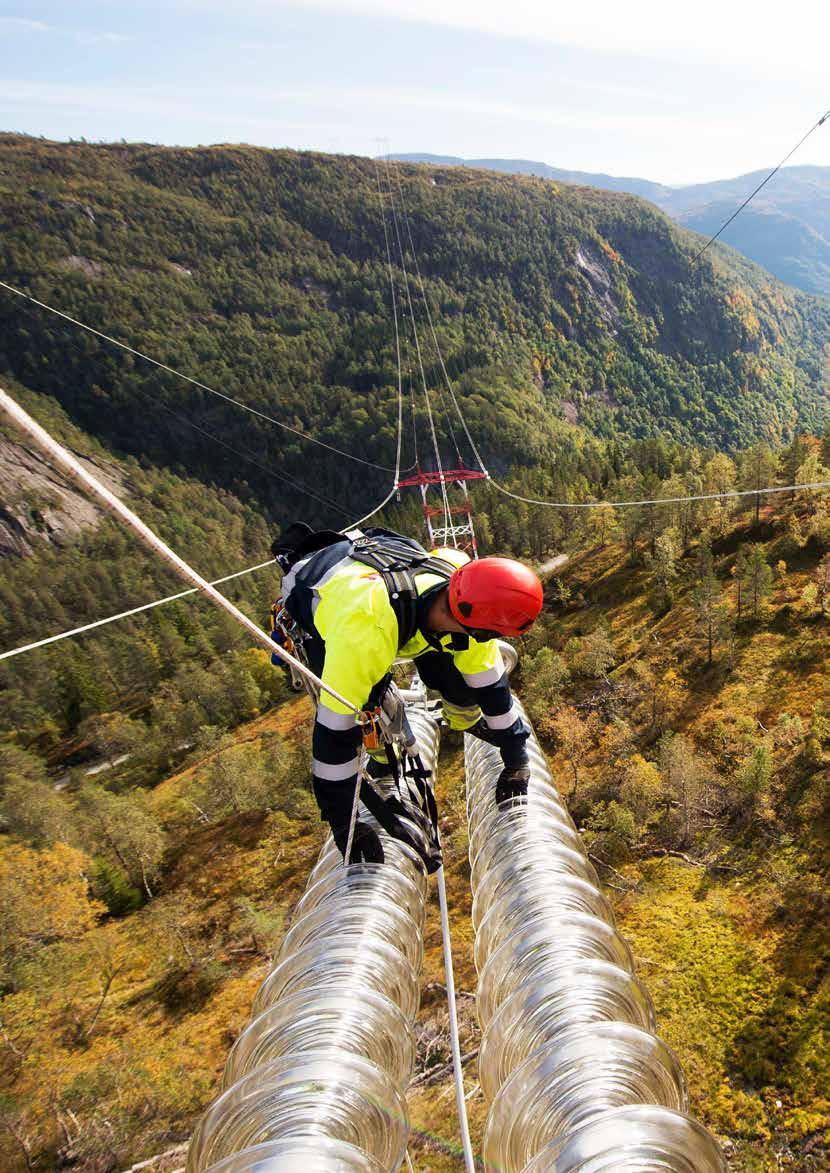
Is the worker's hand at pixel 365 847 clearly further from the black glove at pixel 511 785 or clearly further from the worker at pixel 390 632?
the black glove at pixel 511 785

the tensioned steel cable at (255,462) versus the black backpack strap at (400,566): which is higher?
the black backpack strap at (400,566)

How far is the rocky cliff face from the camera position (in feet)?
459

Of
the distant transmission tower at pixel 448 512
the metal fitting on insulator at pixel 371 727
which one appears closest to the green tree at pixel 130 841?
the distant transmission tower at pixel 448 512

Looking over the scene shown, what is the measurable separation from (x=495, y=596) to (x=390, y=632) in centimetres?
80

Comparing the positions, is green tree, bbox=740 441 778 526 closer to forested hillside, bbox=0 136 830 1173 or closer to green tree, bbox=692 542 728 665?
forested hillside, bbox=0 136 830 1173

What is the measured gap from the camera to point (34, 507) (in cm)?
14362

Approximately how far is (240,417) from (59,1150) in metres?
191

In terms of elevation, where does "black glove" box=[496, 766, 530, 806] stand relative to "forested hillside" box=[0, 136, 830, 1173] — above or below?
above

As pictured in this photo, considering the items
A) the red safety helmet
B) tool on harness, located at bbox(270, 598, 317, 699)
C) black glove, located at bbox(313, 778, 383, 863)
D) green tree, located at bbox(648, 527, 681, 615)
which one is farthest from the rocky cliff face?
the red safety helmet

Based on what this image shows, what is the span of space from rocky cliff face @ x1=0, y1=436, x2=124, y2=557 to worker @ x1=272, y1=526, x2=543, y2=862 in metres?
154

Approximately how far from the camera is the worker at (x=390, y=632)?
4.18 meters

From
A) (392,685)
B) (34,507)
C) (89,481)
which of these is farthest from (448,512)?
(34,507)

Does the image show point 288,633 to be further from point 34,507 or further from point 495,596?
point 34,507

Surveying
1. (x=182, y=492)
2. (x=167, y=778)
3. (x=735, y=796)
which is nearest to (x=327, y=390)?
(x=182, y=492)
